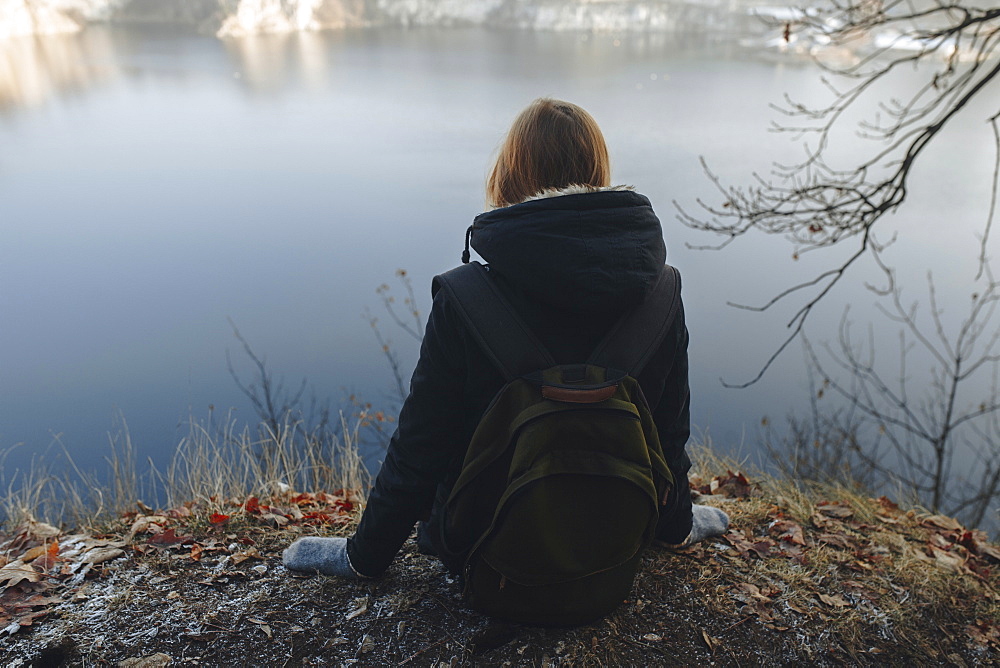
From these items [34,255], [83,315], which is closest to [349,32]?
[34,255]

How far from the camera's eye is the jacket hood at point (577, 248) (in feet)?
5.15

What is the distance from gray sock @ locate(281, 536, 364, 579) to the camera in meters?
2.27

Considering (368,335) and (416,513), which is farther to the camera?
(368,335)

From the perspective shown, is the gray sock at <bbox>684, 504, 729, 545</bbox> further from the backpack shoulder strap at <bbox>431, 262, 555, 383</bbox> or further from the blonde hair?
the blonde hair

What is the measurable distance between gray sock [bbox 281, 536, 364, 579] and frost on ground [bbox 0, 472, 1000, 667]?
0.13ft

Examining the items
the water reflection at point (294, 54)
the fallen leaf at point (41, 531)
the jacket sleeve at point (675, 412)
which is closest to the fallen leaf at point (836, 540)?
the jacket sleeve at point (675, 412)

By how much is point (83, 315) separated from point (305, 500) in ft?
35.2

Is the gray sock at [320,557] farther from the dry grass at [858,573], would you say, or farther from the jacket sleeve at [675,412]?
the dry grass at [858,573]

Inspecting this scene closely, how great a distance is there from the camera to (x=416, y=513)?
2.00 metres

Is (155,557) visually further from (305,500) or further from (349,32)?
(349,32)

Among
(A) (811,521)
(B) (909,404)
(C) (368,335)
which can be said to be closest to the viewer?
(A) (811,521)

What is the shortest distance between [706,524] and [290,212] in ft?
48.9

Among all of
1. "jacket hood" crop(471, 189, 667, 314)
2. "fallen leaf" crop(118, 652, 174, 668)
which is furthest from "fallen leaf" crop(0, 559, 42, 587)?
"jacket hood" crop(471, 189, 667, 314)

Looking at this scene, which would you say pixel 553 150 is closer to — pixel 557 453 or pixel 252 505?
pixel 557 453
